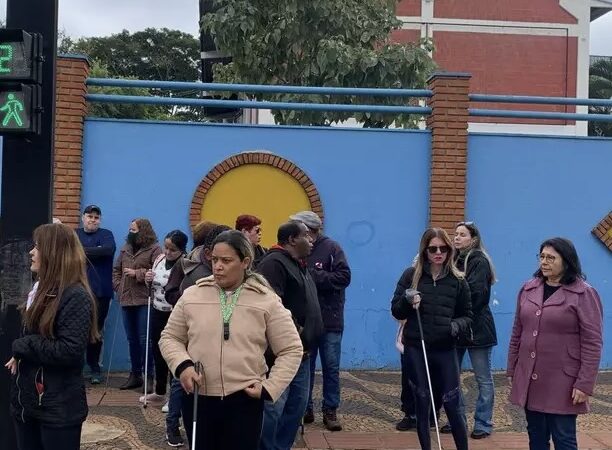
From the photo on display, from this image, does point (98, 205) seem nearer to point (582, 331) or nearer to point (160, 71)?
point (582, 331)

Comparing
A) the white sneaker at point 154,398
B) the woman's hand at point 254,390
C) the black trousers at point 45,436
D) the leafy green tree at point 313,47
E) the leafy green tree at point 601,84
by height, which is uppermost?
the leafy green tree at point 601,84

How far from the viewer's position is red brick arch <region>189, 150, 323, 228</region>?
846cm

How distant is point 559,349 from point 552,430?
1.73 feet

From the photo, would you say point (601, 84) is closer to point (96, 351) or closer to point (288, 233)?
point (96, 351)

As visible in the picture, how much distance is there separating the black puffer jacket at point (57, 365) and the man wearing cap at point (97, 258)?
13.1ft

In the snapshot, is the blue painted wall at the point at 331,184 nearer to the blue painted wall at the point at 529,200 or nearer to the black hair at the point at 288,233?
the blue painted wall at the point at 529,200

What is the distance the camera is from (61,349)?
3654 millimetres

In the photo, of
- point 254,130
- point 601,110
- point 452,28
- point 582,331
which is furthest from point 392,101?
point 601,110

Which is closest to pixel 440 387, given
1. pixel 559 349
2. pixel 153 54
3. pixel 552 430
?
pixel 552 430

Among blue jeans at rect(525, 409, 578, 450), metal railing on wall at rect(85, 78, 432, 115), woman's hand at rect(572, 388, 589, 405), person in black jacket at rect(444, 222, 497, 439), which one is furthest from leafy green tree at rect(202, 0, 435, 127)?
woman's hand at rect(572, 388, 589, 405)

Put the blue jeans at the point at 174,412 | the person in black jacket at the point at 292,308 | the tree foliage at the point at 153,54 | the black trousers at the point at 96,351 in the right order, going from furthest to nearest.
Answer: the tree foliage at the point at 153,54, the black trousers at the point at 96,351, the blue jeans at the point at 174,412, the person in black jacket at the point at 292,308

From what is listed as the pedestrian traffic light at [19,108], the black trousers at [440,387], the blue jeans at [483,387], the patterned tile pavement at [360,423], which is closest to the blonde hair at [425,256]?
the black trousers at [440,387]

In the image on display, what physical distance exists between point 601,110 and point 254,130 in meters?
23.3

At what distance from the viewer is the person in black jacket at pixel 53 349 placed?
3.69 meters
